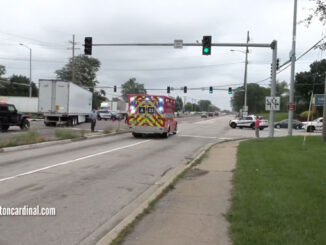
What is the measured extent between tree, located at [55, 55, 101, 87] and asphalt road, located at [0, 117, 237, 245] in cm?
10667

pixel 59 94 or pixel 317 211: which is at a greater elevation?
pixel 59 94

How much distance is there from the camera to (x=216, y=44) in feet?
76.6

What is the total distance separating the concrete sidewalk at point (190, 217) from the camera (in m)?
5.02

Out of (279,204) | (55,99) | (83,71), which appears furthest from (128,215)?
(83,71)

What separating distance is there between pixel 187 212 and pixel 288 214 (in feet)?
5.20

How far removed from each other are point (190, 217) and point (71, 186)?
3476 millimetres

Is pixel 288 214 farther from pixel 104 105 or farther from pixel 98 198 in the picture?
pixel 104 105

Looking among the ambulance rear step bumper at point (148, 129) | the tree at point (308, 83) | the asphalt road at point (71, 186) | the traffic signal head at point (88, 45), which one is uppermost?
the tree at point (308, 83)

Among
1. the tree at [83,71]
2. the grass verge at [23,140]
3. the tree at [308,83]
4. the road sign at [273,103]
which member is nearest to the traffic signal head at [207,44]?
the road sign at [273,103]

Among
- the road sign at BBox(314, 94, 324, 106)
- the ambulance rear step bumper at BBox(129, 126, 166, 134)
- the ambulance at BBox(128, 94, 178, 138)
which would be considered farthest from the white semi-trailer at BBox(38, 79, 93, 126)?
the road sign at BBox(314, 94, 324, 106)

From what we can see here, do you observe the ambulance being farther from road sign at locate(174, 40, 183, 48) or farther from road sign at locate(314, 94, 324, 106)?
road sign at locate(314, 94, 324, 106)

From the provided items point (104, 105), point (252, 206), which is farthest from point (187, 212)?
point (104, 105)

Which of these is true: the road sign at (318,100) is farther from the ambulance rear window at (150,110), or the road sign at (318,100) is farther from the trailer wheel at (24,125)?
the trailer wheel at (24,125)

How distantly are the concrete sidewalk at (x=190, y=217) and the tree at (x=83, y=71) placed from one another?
112 meters
